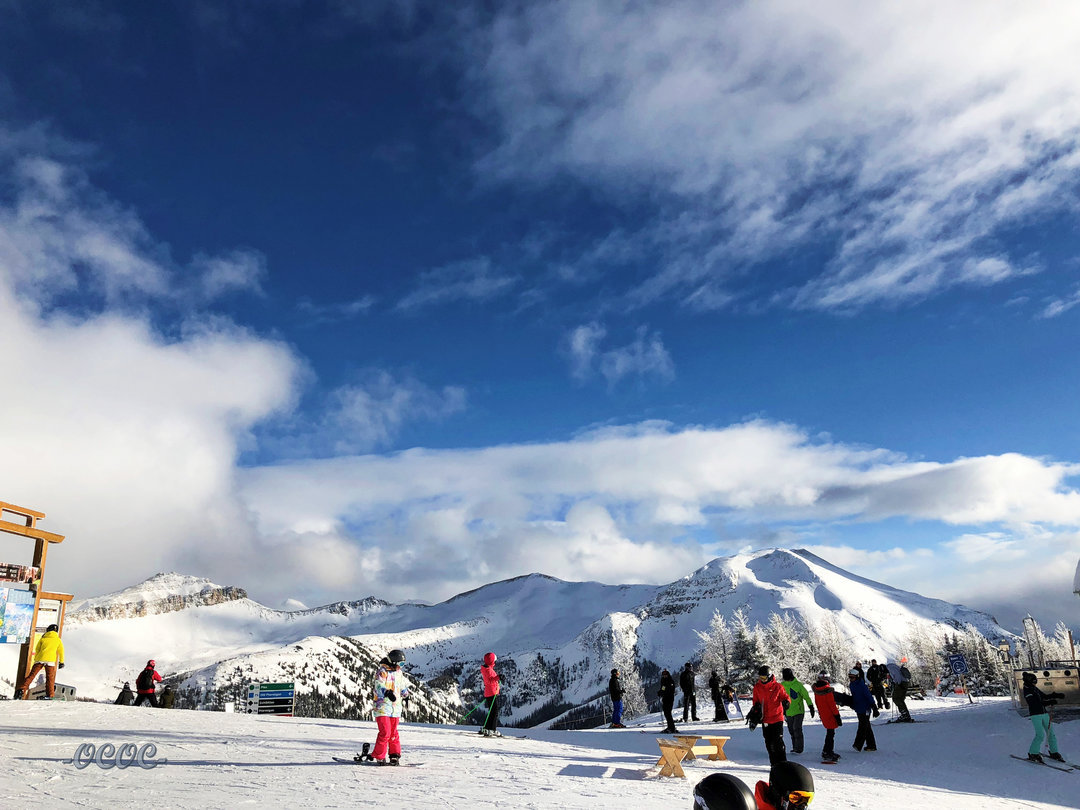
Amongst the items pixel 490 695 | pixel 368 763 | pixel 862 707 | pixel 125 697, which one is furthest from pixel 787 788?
pixel 125 697

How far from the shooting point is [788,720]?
16609 mm

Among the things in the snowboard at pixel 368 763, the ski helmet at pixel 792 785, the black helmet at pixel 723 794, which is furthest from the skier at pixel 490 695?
the ski helmet at pixel 792 785

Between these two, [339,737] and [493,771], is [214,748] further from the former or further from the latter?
[493,771]

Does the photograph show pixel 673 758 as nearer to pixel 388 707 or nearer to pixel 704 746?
pixel 388 707

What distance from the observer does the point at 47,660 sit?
21109 mm

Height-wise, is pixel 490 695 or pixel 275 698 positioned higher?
pixel 490 695

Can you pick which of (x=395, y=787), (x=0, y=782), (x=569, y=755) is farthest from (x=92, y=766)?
(x=569, y=755)

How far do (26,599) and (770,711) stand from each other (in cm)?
2298

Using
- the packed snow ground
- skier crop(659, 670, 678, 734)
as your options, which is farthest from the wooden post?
skier crop(659, 670, 678, 734)

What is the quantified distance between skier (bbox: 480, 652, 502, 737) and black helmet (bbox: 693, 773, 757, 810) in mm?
12262

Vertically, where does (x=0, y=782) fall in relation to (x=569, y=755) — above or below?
above

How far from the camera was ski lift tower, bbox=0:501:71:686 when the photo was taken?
72.5 feet

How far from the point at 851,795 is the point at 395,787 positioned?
780 cm

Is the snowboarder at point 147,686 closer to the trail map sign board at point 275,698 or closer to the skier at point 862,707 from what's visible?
the trail map sign board at point 275,698
